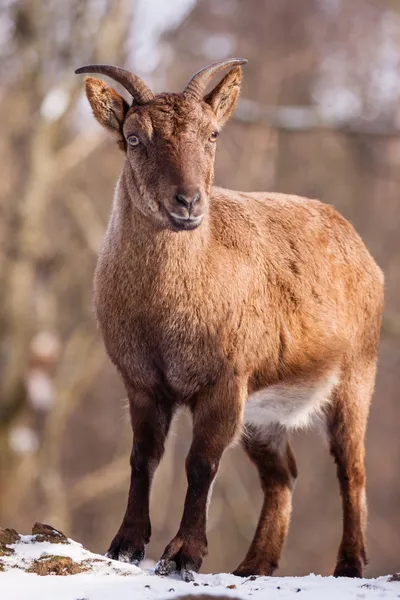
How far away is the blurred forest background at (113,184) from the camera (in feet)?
60.5

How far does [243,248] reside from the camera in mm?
6613

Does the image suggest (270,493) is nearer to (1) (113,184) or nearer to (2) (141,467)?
(2) (141,467)

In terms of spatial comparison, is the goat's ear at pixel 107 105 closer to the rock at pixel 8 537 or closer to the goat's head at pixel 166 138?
the goat's head at pixel 166 138

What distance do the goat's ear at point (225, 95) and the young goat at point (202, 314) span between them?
0.4 inches

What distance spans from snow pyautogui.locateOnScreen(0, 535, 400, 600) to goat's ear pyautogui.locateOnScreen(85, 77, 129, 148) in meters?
2.60

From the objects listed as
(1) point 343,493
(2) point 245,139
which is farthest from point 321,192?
(1) point 343,493

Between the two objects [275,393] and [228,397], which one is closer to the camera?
[228,397]

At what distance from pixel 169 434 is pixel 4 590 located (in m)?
1.75

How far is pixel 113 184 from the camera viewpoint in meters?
26.8

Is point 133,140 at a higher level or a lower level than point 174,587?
higher

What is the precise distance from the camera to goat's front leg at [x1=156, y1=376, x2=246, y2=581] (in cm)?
583

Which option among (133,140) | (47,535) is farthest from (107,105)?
(47,535)

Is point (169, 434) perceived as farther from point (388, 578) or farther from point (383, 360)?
point (383, 360)

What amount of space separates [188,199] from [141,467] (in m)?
1.68
